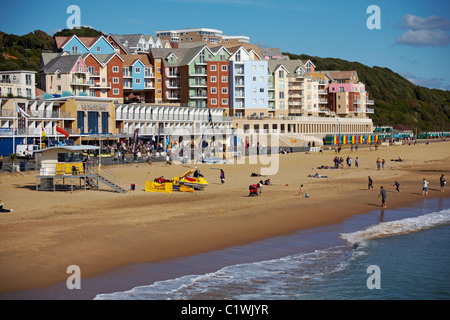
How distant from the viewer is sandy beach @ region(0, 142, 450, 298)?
1853 cm

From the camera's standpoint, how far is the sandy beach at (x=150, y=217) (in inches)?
730

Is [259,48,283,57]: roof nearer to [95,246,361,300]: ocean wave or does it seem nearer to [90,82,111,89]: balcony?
[90,82,111,89]: balcony

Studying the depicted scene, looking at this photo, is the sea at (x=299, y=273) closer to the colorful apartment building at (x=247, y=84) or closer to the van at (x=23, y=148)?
the van at (x=23, y=148)

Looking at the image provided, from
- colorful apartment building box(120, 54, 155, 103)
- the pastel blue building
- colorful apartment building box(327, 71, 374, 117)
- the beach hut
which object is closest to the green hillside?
colorful apartment building box(327, 71, 374, 117)

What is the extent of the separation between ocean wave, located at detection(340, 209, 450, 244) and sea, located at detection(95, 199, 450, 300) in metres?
0.05

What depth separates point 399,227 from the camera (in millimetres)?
26438

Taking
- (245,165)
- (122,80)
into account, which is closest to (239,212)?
(245,165)

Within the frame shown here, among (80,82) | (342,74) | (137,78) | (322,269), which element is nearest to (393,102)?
(342,74)

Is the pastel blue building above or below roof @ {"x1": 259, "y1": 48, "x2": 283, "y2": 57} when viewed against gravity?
below

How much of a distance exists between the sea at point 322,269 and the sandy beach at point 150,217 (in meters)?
1.59

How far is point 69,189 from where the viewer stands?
113 feet

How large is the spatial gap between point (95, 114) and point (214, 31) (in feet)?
294

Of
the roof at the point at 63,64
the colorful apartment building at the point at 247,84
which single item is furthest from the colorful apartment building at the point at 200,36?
the roof at the point at 63,64
